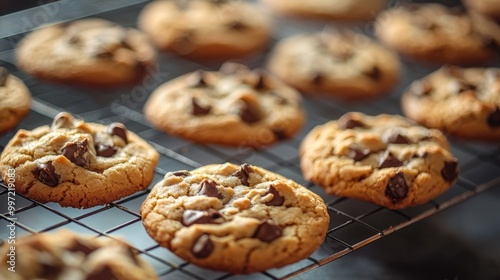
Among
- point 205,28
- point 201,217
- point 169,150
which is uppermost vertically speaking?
point 205,28

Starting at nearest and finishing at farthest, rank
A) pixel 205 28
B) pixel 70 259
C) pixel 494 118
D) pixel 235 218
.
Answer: pixel 70 259, pixel 235 218, pixel 494 118, pixel 205 28

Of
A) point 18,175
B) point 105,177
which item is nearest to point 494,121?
point 105,177

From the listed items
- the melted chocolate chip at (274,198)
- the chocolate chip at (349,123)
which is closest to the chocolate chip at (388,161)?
the chocolate chip at (349,123)

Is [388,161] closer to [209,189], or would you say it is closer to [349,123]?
[349,123]

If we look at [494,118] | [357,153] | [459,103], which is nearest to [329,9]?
[459,103]

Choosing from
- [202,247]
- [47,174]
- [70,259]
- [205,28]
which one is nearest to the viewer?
[70,259]

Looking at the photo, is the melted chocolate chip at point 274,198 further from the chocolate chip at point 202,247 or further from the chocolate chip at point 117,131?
the chocolate chip at point 117,131

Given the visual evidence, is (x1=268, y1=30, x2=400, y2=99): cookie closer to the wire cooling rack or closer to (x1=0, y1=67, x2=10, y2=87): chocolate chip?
the wire cooling rack
